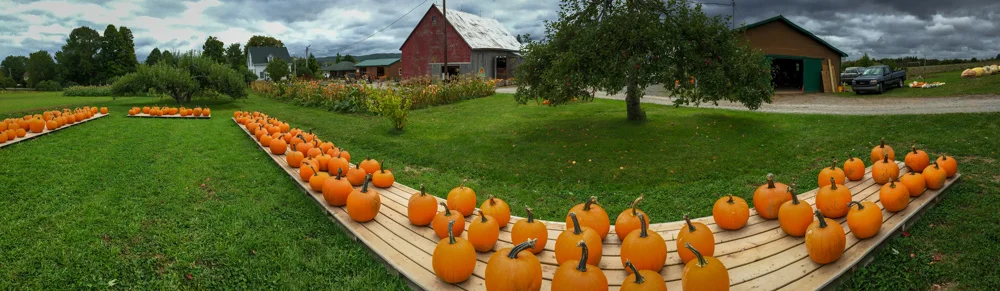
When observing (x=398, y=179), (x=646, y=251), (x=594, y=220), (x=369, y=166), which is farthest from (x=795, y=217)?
(x=398, y=179)

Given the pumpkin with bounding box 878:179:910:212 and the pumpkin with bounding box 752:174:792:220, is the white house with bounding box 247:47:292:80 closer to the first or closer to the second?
the pumpkin with bounding box 752:174:792:220

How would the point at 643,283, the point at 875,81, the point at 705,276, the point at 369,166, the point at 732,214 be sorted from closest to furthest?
the point at 643,283 < the point at 705,276 < the point at 732,214 < the point at 369,166 < the point at 875,81

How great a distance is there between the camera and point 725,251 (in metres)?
4.08

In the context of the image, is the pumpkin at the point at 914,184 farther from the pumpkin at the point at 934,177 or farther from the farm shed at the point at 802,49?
the farm shed at the point at 802,49

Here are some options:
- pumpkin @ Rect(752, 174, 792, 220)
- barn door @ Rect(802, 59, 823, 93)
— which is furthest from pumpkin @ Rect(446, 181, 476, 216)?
barn door @ Rect(802, 59, 823, 93)

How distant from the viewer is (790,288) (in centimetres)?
340

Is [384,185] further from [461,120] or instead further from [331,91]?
[331,91]

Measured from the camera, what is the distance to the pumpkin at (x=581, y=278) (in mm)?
3037

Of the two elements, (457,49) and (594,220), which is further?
(457,49)

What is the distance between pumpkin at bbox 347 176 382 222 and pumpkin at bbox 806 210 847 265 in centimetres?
393

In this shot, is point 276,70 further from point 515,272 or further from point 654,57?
point 515,272

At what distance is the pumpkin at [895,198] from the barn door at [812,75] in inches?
826

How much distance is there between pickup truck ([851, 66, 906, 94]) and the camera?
20.1 meters

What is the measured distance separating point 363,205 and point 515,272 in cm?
226
